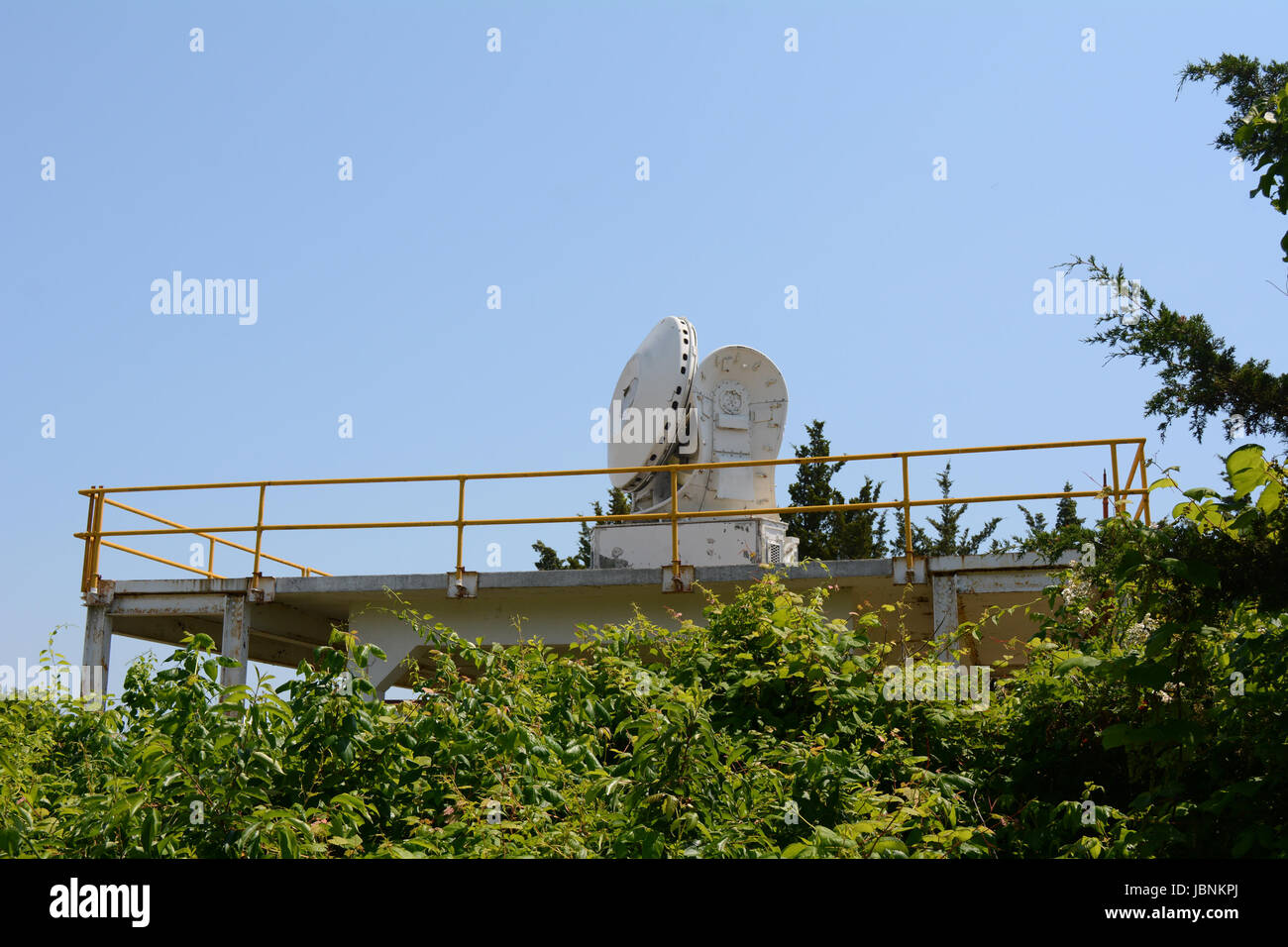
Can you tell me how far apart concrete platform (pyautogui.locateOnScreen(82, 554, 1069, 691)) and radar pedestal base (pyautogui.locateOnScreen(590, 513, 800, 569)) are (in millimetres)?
711

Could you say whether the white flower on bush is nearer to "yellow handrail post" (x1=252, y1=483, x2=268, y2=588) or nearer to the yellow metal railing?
the yellow metal railing

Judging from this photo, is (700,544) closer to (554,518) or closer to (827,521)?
(554,518)

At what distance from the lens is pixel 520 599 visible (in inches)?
460

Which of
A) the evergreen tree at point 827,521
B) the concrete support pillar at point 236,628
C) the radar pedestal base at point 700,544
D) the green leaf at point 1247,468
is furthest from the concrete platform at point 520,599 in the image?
the evergreen tree at point 827,521

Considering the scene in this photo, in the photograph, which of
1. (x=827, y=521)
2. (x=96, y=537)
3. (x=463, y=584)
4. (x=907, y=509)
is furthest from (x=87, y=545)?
(x=827, y=521)

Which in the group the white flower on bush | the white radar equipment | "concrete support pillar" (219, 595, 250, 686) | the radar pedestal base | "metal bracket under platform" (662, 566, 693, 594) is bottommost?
the white flower on bush

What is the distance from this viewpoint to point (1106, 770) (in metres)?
6.29

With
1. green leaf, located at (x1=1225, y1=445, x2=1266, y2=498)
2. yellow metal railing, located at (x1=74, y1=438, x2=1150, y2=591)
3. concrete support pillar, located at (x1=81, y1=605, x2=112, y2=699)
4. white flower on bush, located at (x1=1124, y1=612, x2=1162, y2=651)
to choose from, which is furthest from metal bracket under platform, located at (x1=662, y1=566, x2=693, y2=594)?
green leaf, located at (x1=1225, y1=445, x2=1266, y2=498)

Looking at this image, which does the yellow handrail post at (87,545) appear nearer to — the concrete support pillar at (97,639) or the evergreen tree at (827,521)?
the concrete support pillar at (97,639)

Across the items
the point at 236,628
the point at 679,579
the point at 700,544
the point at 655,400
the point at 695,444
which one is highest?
the point at 655,400

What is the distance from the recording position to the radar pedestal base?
483 inches

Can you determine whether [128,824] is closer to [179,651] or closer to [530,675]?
[179,651]

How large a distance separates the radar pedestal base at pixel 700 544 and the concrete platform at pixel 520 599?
71cm

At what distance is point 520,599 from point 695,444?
2919 mm
